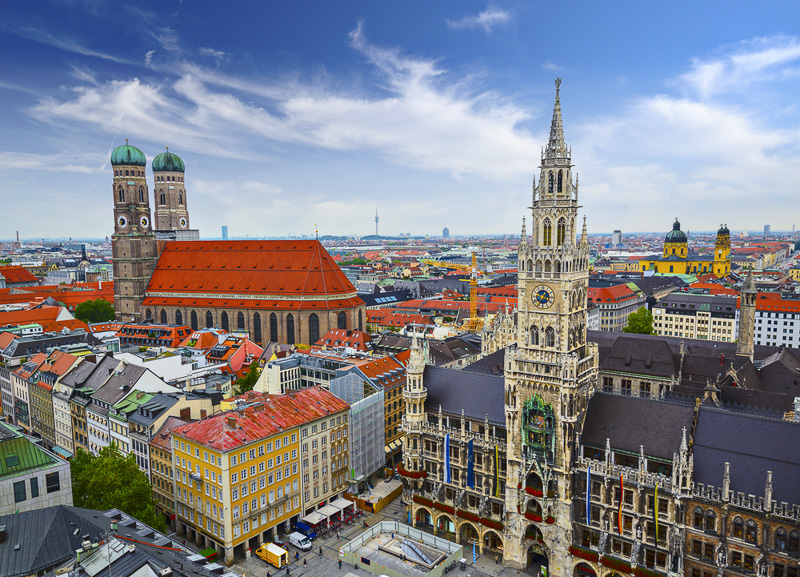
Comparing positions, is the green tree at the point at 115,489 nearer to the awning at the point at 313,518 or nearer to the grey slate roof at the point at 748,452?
the awning at the point at 313,518

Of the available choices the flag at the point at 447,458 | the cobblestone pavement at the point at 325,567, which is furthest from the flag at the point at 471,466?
the cobblestone pavement at the point at 325,567

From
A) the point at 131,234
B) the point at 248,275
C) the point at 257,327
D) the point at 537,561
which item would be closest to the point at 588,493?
the point at 537,561

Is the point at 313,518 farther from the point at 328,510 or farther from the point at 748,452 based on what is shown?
the point at 748,452

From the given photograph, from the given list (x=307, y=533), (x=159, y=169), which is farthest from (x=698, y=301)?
(x=159, y=169)

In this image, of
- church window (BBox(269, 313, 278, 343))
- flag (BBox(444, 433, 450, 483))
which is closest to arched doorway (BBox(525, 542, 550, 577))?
flag (BBox(444, 433, 450, 483))

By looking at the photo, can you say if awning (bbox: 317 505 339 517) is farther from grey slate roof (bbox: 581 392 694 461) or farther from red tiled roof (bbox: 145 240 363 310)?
red tiled roof (bbox: 145 240 363 310)

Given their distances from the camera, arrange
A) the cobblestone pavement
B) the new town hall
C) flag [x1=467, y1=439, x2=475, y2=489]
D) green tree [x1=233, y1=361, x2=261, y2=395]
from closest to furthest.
Answer: the new town hall → the cobblestone pavement → flag [x1=467, y1=439, x2=475, y2=489] → green tree [x1=233, y1=361, x2=261, y2=395]
